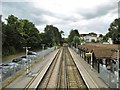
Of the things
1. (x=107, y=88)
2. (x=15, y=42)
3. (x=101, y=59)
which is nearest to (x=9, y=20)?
(x=15, y=42)

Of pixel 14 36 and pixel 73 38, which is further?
pixel 73 38

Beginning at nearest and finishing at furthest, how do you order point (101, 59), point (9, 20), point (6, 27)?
1. point (101, 59)
2. point (6, 27)
3. point (9, 20)

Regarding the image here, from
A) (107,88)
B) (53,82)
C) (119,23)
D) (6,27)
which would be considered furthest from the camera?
(119,23)

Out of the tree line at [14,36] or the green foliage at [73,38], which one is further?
the green foliage at [73,38]

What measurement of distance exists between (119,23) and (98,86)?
51187 millimetres

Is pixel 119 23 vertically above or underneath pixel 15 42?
above

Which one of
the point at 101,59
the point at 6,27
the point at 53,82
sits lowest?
the point at 53,82

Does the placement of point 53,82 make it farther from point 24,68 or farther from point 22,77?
point 24,68

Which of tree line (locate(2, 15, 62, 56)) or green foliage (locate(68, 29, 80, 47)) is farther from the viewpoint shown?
green foliage (locate(68, 29, 80, 47))

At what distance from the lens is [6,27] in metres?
55.8

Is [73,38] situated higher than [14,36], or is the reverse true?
[73,38]

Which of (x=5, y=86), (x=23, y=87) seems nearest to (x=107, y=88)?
(x=23, y=87)

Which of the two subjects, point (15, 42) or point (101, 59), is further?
point (15, 42)

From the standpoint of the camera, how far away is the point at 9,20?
213 ft
